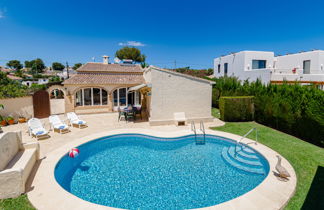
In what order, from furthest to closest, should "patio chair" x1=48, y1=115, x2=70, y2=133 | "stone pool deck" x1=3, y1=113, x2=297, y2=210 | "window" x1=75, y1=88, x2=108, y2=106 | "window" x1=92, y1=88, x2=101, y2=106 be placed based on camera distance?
"window" x1=92, y1=88, x2=101, y2=106, "window" x1=75, y1=88, x2=108, y2=106, "patio chair" x1=48, y1=115, x2=70, y2=133, "stone pool deck" x1=3, y1=113, x2=297, y2=210

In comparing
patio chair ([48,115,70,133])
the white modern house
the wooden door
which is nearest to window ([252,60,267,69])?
the white modern house

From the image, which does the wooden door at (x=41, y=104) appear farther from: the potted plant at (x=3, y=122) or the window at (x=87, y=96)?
the window at (x=87, y=96)

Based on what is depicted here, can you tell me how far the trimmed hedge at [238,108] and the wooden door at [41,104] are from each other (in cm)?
2098

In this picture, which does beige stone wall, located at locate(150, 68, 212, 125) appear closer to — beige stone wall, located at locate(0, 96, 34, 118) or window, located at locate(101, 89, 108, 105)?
window, located at locate(101, 89, 108, 105)

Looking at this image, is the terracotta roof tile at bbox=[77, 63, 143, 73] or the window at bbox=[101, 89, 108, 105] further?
the terracotta roof tile at bbox=[77, 63, 143, 73]

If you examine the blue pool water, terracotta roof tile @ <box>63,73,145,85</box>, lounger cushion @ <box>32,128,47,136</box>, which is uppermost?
terracotta roof tile @ <box>63,73,145,85</box>

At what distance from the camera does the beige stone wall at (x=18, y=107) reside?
1694cm

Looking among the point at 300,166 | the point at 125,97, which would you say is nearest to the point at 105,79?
the point at 125,97

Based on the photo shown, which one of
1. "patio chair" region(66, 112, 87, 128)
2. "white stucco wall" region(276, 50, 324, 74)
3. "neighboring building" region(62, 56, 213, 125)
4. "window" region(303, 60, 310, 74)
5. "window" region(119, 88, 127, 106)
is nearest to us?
"patio chair" region(66, 112, 87, 128)

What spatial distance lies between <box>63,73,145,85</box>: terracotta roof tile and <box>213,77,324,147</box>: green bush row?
581 inches

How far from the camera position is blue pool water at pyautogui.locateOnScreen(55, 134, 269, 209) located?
23.5 feet

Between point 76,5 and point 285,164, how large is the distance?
1188 inches

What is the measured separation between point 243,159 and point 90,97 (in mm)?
19644

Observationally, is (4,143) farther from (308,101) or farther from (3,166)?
(308,101)
